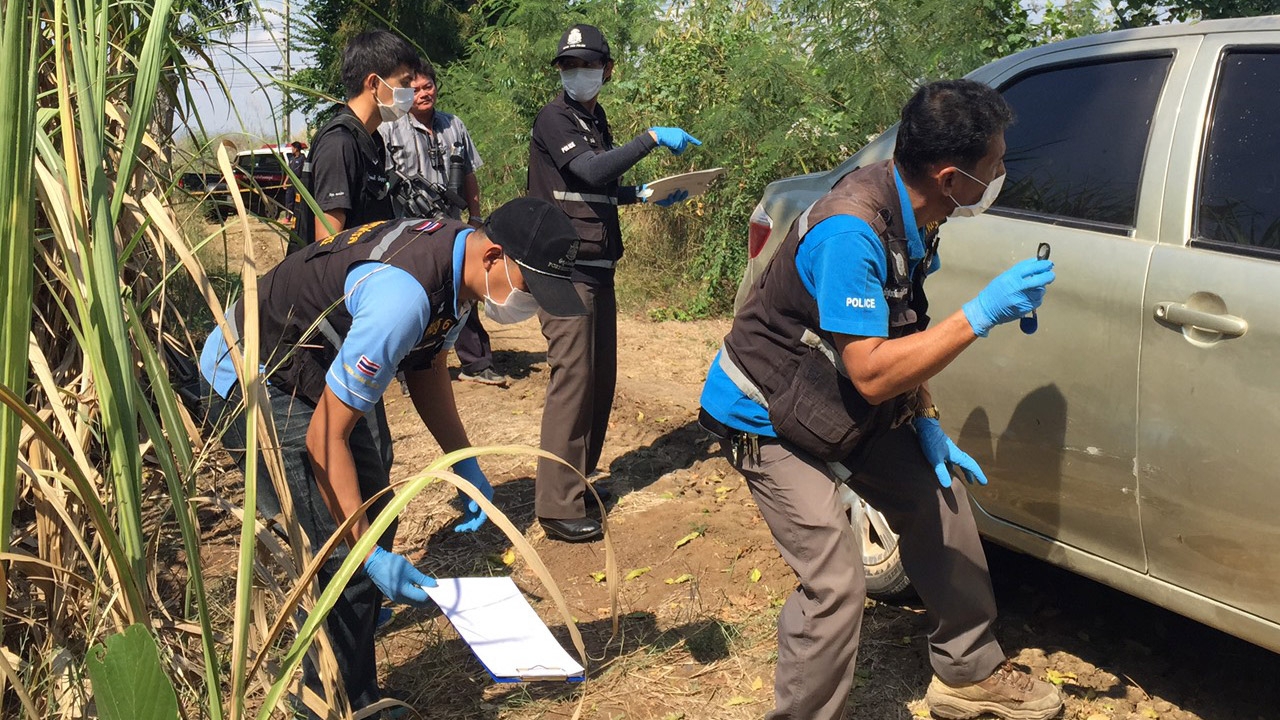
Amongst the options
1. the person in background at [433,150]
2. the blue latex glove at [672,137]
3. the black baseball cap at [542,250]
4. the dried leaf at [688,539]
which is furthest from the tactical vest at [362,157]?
the dried leaf at [688,539]

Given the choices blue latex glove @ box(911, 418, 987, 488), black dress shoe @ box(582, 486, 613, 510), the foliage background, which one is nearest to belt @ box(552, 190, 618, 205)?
black dress shoe @ box(582, 486, 613, 510)

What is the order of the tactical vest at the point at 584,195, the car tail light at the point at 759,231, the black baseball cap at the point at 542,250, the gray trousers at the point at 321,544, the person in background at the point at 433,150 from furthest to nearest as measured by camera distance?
the person in background at the point at 433,150 → the tactical vest at the point at 584,195 → the car tail light at the point at 759,231 → the gray trousers at the point at 321,544 → the black baseball cap at the point at 542,250

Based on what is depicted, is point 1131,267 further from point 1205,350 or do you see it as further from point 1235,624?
point 1235,624

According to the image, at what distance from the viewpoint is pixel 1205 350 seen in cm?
243

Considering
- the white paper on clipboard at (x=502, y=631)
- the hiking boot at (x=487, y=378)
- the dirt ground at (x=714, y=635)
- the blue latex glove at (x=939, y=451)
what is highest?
the blue latex glove at (x=939, y=451)

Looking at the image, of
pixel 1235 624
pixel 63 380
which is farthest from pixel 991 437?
pixel 63 380

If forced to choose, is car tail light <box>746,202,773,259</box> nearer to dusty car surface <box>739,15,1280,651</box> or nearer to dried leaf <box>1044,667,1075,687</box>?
dusty car surface <box>739,15,1280,651</box>

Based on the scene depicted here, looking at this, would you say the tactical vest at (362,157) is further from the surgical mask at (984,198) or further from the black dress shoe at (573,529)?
the surgical mask at (984,198)

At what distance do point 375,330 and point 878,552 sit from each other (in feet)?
5.90

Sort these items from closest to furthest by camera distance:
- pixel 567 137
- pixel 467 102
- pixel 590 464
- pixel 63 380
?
1. pixel 63 380
2. pixel 567 137
3. pixel 590 464
4. pixel 467 102

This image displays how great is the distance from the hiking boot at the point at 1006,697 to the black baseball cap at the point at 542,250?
1.50 metres

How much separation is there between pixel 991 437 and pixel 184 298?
214cm

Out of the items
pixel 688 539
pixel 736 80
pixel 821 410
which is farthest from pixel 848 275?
pixel 736 80

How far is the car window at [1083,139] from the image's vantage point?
2777 millimetres
